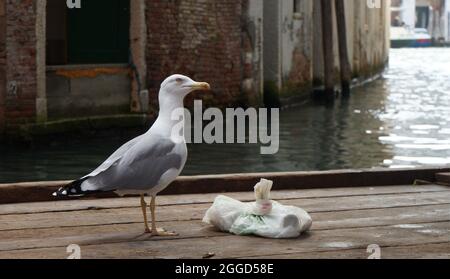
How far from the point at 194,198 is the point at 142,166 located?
107 centimetres

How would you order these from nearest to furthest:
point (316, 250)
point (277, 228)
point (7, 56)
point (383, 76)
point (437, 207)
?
point (316, 250), point (277, 228), point (437, 207), point (7, 56), point (383, 76)

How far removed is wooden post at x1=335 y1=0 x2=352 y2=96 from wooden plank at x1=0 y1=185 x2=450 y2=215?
14.5 meters

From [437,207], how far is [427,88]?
20.4 meters

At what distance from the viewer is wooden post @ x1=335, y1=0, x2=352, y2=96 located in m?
19.7

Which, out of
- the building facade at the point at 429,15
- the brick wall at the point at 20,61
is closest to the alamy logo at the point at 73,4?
the brick wall at the point at 20,61

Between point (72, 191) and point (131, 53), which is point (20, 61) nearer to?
point (131, 53)

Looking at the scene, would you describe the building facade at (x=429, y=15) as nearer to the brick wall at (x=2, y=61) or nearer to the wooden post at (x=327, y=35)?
the wooden post at (x=327, y=35)

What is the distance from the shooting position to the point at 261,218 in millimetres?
4043

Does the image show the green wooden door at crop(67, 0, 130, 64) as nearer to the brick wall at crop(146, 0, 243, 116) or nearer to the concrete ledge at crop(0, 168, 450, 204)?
the brick wall at crop(146, 0, 243, 116)

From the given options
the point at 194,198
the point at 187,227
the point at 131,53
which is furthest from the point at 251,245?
the point at 131,53

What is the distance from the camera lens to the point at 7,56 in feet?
37.9
